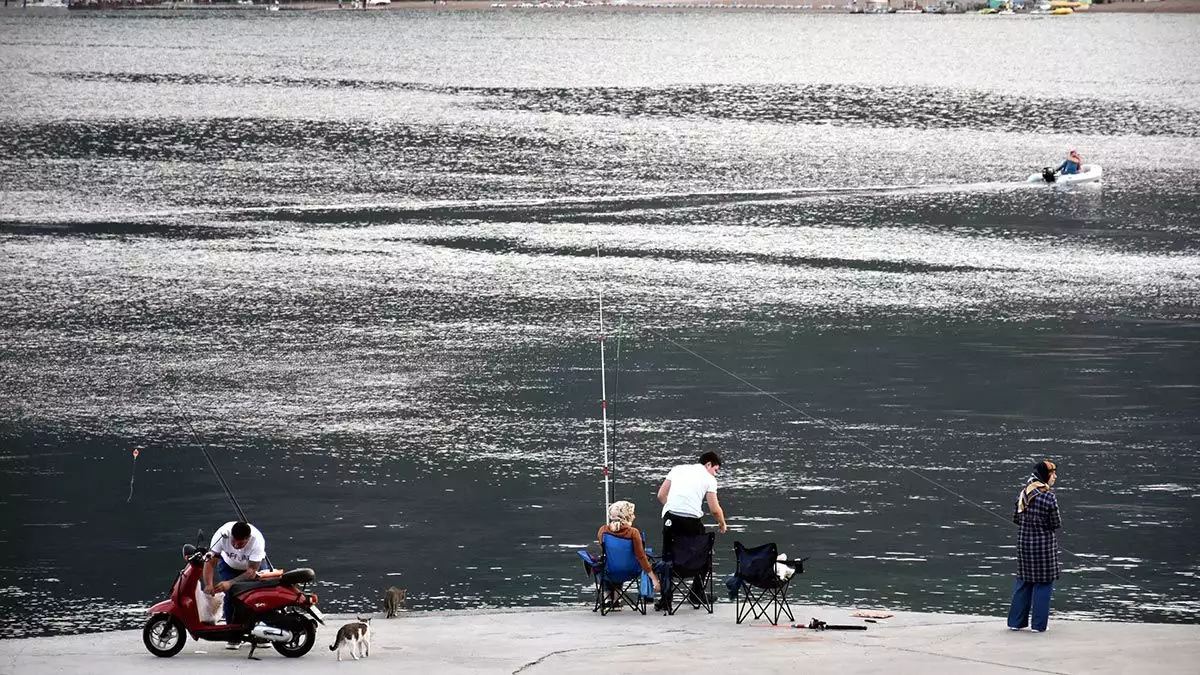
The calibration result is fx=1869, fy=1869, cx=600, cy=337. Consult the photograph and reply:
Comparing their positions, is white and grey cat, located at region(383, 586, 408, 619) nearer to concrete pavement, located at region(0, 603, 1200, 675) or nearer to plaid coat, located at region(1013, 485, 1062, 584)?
concrete pavement, located at region(0, 603, 1200, 675)

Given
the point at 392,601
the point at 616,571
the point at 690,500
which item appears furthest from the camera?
the point at 392,601

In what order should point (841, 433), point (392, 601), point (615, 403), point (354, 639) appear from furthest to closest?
point (615, 403), point (841, 433), point (392, 601), point (354, 639)

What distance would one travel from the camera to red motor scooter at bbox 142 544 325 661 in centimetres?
1383

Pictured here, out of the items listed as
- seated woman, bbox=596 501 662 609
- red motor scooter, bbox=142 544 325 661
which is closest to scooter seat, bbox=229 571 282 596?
red motor scooter, bbox=142 544 325 661

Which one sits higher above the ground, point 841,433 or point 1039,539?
point 1039,539

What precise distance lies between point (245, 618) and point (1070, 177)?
4858 centimetres

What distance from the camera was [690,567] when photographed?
1543 cm

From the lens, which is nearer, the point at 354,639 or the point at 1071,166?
the point at 354,639

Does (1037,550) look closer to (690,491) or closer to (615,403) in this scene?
(690,491)

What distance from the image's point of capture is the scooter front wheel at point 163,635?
13852 mm

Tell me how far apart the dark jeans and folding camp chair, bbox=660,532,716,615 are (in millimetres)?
2460

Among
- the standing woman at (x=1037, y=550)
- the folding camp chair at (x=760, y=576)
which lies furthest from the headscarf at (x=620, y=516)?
the standing woman at (x=1037, y=550)

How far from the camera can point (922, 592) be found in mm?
17531

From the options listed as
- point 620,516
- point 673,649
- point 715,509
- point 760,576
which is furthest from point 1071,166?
point 673,649
